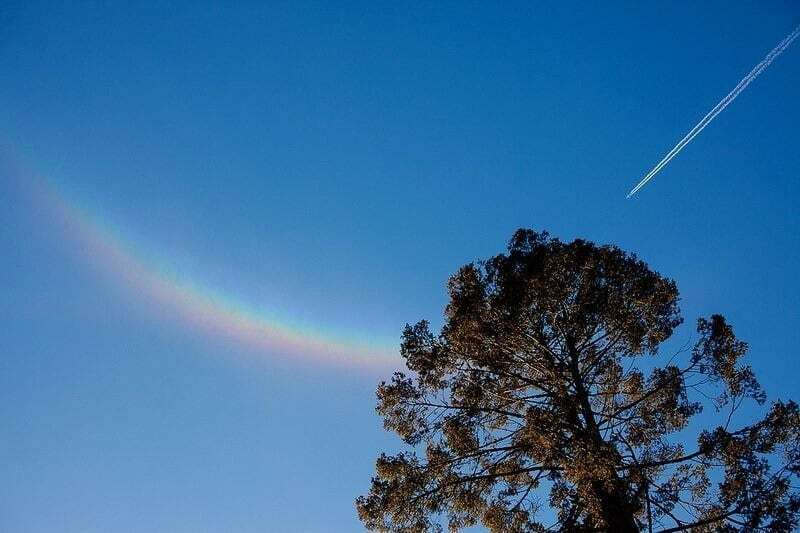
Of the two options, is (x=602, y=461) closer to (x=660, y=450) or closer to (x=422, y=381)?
(x=660, y=450)

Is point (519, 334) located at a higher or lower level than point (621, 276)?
lower

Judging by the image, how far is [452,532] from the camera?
10242mm

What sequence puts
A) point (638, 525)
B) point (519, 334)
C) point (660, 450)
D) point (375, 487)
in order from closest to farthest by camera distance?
point (638, 525) < point (660, 450) < point (375, 487) < point (519, 334)

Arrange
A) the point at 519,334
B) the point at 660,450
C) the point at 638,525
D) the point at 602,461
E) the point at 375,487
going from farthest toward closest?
the point at 519,334 → the point at 375,487 → the point at 660,450 → the point at 638,525 → the point at 602,461

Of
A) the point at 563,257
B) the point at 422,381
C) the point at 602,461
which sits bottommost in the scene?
the point at 602,461

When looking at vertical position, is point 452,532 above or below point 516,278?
below

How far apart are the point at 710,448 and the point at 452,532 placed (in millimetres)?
5616

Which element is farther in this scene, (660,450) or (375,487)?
(375,487)

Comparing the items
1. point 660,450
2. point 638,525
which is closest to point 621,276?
point 660,450

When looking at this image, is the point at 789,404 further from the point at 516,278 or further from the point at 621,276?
the point at 516,278

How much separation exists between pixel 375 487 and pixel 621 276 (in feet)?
24.5

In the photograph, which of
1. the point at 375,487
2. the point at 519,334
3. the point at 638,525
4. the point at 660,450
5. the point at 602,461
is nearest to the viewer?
the point at 602,461

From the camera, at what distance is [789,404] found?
26.9 ft

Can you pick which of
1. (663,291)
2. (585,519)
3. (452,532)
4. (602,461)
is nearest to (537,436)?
(602,461)
